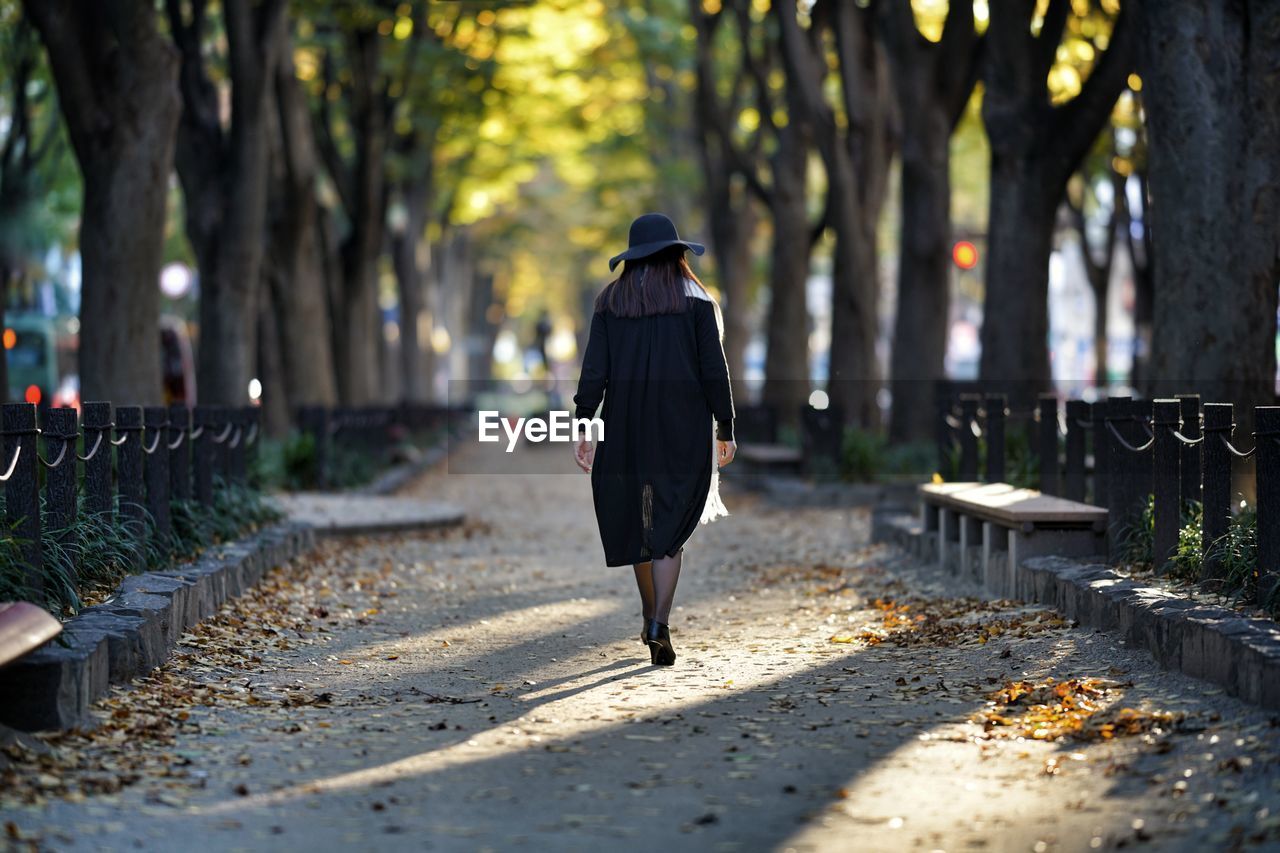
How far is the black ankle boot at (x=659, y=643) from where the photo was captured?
29.8 feet

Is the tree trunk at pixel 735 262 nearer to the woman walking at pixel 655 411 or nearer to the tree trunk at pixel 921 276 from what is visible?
the tree trunk at pixel 921 276

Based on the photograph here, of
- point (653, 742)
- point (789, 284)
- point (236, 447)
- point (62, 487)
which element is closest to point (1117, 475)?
point (653, 742)

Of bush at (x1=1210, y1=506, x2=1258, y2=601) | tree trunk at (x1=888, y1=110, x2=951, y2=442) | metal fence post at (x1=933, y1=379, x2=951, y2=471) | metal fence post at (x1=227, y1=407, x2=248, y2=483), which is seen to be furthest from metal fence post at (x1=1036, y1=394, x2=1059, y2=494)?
tree trunk at (x1=888, y1=110, x2=951, y2=442)

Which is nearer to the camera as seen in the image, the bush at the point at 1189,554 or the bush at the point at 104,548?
the bush at the point at 104,548

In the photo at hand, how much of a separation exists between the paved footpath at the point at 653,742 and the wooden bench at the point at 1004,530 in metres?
0.42

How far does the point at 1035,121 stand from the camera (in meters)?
17.2

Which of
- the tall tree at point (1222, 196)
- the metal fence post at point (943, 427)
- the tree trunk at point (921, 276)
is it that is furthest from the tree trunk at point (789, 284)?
the tall tree at point (1222, 196)

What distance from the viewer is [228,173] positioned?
1917 centimetres

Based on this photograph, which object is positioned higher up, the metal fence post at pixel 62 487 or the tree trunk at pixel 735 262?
the tree trunk at pixel 735 262

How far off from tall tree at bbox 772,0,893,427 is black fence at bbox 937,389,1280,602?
793 cm

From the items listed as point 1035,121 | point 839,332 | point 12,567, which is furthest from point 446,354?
point 12,567

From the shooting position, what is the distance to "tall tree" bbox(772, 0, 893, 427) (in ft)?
72.6

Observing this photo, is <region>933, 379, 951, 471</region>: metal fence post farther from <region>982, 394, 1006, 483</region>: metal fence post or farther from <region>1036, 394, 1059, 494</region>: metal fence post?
<region>1036, 394, 1059, 494</region>: metal fence post

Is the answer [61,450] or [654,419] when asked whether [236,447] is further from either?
[654,419]
